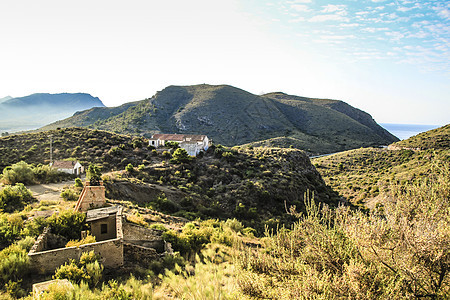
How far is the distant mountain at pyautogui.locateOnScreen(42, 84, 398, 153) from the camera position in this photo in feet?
250

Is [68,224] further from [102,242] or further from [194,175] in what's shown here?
[194,175]

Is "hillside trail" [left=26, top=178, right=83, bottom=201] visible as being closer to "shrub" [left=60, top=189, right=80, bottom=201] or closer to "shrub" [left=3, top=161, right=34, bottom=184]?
"shrub" [left=60, top=189, right=80, bottom=201]

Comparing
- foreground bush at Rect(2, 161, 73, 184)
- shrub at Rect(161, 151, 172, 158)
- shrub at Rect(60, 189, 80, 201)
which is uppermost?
shrub at Rect(161, 151, 172, 158)

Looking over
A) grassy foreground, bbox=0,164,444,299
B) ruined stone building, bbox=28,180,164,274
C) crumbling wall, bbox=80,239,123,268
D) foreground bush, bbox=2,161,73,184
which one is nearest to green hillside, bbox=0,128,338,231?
foreground bush, bbox=2,161,73,184

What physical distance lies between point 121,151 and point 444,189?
36.7 m

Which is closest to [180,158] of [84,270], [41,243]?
[41,243]

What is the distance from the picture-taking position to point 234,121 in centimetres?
8725

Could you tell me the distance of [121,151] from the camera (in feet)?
121

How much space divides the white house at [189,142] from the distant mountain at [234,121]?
25.3 meters

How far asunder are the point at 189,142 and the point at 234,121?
152 feet

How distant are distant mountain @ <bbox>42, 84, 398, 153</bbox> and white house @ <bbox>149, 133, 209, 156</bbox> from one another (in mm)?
25323

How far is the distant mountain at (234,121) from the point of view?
7625 cm

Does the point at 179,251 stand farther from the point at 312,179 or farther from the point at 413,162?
the point at 413,162

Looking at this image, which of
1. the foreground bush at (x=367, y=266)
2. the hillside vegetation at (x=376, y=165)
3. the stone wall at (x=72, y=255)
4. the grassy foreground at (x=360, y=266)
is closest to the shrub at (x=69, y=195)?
the stone wall at (x=72, y=255)
